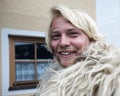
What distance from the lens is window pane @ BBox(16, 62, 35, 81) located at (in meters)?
3.74

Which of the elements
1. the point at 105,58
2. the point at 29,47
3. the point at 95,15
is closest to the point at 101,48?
the point at 105,58

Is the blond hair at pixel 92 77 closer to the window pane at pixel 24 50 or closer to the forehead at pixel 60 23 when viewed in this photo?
the forehead at pixel 60 23

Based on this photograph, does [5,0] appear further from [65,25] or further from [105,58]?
[105,58]

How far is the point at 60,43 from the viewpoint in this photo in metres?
1.39

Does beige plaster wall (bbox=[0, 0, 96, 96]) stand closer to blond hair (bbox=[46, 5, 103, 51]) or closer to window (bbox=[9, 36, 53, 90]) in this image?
window (bbox=[9, 36, 53, 90])

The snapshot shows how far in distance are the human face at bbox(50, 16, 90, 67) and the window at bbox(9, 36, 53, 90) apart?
2.23 meters

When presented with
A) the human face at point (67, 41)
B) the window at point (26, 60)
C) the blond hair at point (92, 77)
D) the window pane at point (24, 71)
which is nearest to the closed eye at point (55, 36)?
the human face at point (67, 41)

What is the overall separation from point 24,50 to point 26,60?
0.44 ft

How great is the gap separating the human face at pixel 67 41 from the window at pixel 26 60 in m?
2.23

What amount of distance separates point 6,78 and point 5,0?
884mm

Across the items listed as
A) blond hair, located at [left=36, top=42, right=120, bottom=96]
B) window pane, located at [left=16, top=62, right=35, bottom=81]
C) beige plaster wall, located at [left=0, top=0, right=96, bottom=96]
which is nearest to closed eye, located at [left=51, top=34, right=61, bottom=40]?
blond hair, located at [left=36, top=42, right=120, bottom=96]

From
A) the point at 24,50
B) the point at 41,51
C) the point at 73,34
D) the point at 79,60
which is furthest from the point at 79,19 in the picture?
the point at 41,51

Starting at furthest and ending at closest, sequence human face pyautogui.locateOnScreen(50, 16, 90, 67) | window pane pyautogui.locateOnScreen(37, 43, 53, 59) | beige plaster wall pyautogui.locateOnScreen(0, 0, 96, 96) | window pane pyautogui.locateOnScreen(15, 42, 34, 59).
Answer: window pane pyautogui.locateOnScreen(37, 43, 53, 59)
window pane pyautogui.locateOnScreen(15, 42, 34, 59)
beige plaster wall pyautogui.locateOnScreen(0, 0, 96, 96)
human face pyautogui.locateOnScreen(50, 16, 90, 67)

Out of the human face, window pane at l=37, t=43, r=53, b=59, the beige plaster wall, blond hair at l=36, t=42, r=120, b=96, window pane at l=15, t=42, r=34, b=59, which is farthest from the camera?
window pane at l=37, t=43, r=53, b=59
